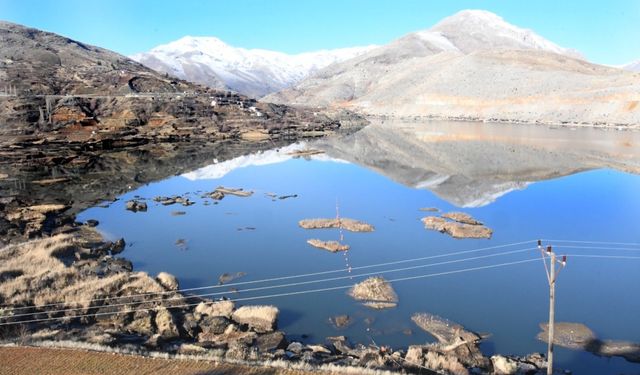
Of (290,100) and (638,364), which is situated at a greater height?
(290,100)

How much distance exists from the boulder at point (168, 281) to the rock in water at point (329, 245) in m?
6.62

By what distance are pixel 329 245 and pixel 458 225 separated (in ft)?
22.6

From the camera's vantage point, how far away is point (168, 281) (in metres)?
16.3

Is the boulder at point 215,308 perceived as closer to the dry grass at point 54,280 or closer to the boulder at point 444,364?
the dry grass at point 54,280

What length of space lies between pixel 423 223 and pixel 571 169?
22881mm

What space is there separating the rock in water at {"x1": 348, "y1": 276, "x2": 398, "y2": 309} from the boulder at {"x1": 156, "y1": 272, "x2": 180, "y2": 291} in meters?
5.67

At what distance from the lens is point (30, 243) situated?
19688mm

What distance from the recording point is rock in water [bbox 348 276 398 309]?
1523 centimetres

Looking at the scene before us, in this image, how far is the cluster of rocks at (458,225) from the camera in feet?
75.1

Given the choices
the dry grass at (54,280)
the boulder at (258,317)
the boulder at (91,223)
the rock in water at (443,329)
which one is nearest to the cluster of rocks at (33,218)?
the boulder at (91,223)

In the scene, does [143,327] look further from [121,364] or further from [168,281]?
[121,364]

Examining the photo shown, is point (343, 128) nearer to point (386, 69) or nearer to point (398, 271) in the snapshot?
point (398, 271)

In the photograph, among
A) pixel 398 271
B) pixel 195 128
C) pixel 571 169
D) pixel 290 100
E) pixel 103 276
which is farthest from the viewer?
pixel 290 100

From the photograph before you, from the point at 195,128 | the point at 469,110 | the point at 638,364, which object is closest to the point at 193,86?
the point at 195,128
